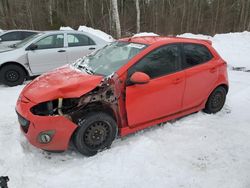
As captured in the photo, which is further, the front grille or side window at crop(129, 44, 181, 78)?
side window at crop(129, 44, 181, 78)

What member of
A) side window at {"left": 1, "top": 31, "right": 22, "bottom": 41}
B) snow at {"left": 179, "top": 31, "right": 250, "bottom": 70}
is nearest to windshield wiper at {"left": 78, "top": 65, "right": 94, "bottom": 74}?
snow at {"left": 179, "top": 31, "right": 250, "bottom": 70}

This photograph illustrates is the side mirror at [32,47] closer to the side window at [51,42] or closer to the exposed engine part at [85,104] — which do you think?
the side window at [51,42]

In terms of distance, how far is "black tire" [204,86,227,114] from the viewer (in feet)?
18.1

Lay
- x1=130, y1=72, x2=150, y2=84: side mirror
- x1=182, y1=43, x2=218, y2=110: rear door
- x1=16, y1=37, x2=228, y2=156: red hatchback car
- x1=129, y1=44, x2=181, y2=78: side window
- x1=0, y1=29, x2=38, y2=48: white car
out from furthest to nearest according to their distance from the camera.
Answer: x1=0, y1=29, x2=38, y2=48: white car → x1=182, y1=43, x2=218, y2=110: rear door → x1=129, y1=44, x2=181, y2=78: side window → x1=130, y1=72, x2=150, y2=84: side mirror → x1=16, y1=37, x2=228, y2=156: red hatchback car

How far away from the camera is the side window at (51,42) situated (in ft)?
26.9

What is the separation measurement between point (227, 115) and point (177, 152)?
78.1 inches

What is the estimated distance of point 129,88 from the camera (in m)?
4.17

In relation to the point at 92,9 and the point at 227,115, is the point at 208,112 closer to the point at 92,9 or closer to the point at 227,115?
the point at 227,115

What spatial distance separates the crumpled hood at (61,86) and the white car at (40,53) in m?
3.84

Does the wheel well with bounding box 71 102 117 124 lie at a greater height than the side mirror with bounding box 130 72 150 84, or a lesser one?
lesser

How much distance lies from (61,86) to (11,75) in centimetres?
464

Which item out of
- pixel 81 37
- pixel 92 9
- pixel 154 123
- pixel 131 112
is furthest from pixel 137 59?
pixel 92 9

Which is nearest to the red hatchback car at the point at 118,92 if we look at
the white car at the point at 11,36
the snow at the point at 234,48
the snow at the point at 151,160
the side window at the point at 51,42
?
the snow at the point at 151,160

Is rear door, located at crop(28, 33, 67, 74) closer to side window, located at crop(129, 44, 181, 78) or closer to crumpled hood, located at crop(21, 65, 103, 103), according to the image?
crumpled hood, located at crop(21, 65, 103, 103)
